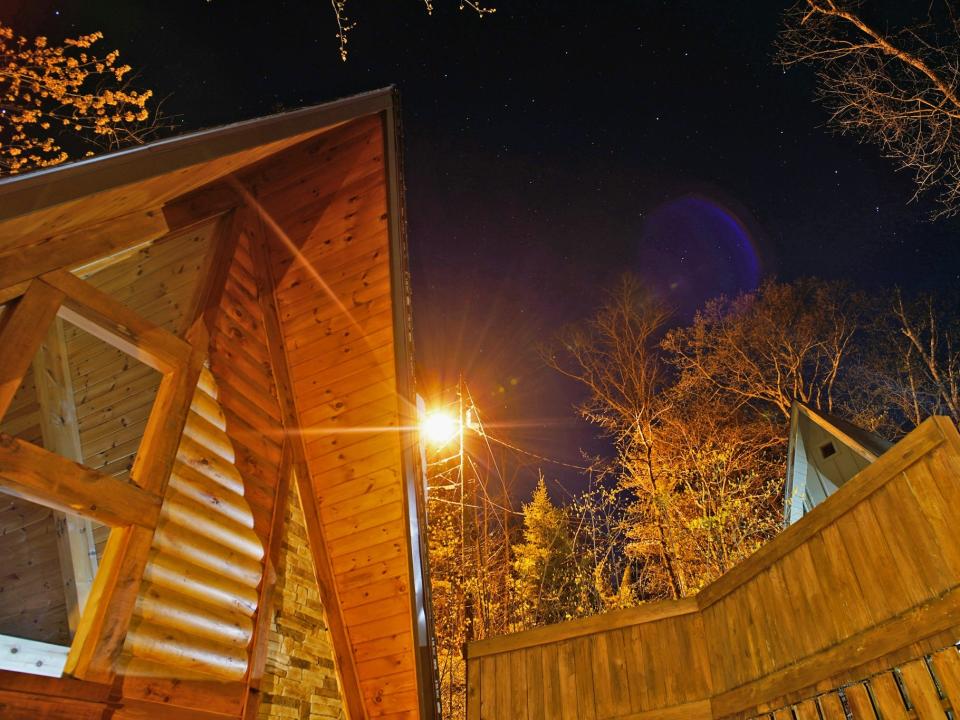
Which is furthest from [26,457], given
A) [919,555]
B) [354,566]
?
[919,555]

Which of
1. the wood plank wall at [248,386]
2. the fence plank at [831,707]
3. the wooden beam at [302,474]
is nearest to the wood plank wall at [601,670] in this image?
the fence plank at [831,707]

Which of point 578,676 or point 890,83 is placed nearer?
point 578,676

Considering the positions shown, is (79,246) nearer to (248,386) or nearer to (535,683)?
(248,386)

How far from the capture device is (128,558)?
325 centimetres

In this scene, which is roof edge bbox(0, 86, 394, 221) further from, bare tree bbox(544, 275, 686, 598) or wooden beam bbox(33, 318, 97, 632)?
bare tree bbox(544, 275, 686, 598)

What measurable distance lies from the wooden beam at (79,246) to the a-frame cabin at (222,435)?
14 millimetres

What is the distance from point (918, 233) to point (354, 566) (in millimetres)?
23805

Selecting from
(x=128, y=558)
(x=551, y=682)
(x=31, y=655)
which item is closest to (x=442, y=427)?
(x=551, y=682)

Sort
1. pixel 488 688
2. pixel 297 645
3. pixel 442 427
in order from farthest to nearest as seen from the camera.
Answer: pixel 442 427
pixel 488 688
pixel 297 645

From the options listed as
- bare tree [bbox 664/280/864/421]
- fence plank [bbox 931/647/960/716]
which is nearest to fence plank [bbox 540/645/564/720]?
fence plank [bbox 931/647/960/716]

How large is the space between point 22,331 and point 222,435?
1.53 meters

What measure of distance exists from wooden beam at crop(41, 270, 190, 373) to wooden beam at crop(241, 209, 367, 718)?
105 cm

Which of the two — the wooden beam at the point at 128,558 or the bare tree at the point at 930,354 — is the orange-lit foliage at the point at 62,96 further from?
the bare tree at the point at 930,354

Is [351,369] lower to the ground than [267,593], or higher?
higher
